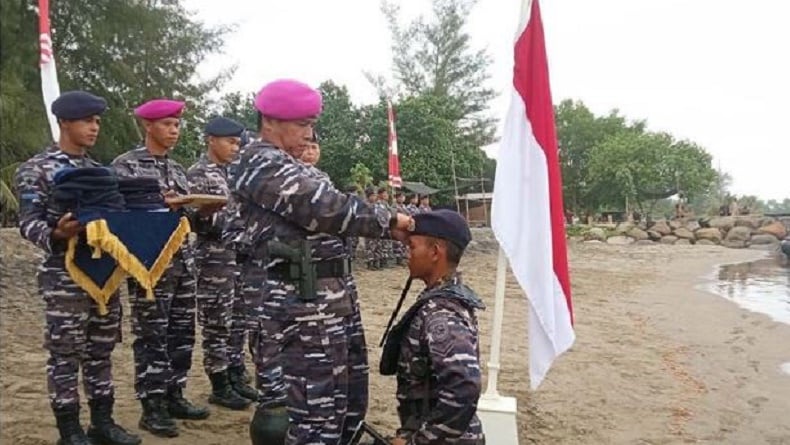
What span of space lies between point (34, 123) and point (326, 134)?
2266 centimetres

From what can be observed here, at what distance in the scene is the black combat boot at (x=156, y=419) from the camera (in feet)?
13.1

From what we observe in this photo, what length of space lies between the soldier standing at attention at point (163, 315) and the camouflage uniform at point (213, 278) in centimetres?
17

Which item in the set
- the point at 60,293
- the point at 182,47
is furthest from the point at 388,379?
the point at 182,47

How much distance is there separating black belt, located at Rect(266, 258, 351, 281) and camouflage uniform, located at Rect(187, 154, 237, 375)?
67.0 inches

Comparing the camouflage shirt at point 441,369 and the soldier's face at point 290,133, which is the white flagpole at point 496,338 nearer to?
the camouflage shirt at point 441,369

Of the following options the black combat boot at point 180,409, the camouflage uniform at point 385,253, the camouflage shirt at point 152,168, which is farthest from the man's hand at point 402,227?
the camouflage uniform at point 385,253

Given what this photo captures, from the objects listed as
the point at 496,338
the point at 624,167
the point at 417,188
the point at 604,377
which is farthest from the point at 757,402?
the point at 624,167

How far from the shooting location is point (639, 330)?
9.20 m

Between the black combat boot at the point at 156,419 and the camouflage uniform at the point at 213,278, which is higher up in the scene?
the camouflage uniform at the point at 213,278

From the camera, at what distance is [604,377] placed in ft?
21.0

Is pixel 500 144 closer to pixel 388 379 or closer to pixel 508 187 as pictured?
pixel 508 187

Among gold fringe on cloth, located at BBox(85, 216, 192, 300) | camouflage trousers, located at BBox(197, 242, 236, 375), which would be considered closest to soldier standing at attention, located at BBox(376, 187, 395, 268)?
camouflage trousers, located at BBox(197, 242, 236, 375)

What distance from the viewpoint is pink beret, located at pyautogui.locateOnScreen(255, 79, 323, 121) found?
2.82 metres

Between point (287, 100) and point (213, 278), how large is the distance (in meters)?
1.98
